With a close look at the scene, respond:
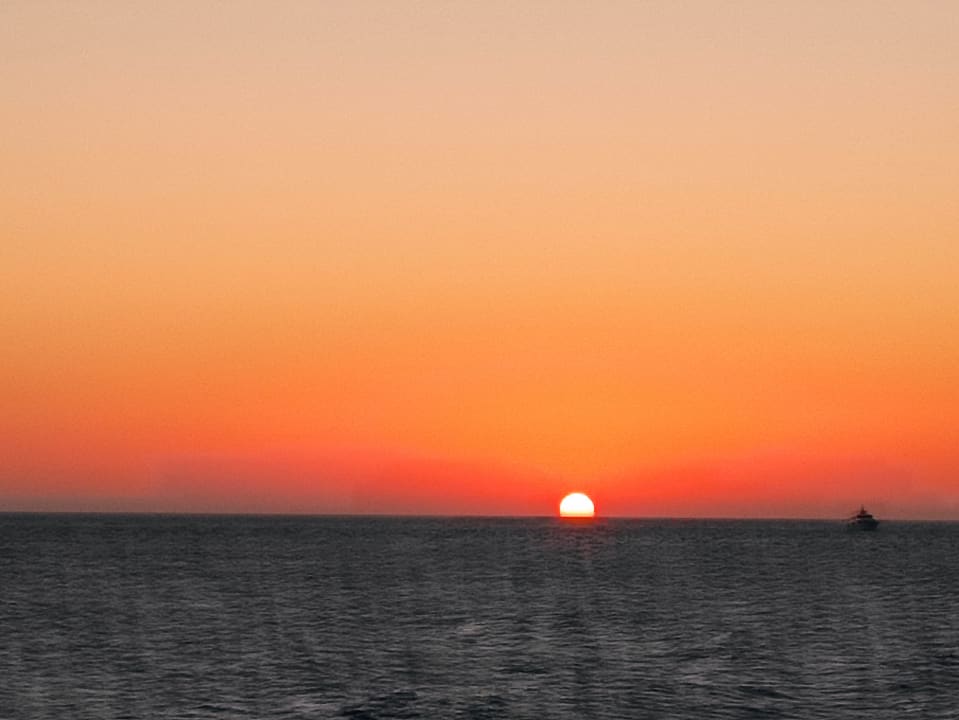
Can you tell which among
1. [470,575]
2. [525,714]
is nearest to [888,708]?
[525,714]

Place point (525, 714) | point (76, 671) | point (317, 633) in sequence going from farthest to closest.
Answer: point (317, 633) → point (76, 671) → point (525, 714)

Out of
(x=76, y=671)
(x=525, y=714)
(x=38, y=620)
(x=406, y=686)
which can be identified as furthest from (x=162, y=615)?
(x=525, y=714)

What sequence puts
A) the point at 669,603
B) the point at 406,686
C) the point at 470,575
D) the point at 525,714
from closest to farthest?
the point at 525,714, the point at 406,686, the point at 669,603, the point at 470,575

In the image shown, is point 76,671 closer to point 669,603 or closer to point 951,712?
point 951,712

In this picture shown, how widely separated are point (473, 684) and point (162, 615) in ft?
148

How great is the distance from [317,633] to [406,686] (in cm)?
2633

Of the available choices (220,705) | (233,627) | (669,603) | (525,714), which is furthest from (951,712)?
(669,603)

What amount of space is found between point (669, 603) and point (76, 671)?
65.4 m

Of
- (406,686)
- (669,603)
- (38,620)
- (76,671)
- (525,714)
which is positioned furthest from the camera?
(669,603)

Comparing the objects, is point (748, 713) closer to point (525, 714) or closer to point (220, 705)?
point (525, 714)

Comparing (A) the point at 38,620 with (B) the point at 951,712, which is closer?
(B) the point at 951,712

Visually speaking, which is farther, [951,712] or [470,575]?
[470,575]

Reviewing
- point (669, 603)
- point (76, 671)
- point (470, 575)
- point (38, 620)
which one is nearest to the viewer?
point (76, 671)

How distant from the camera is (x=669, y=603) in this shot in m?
127
